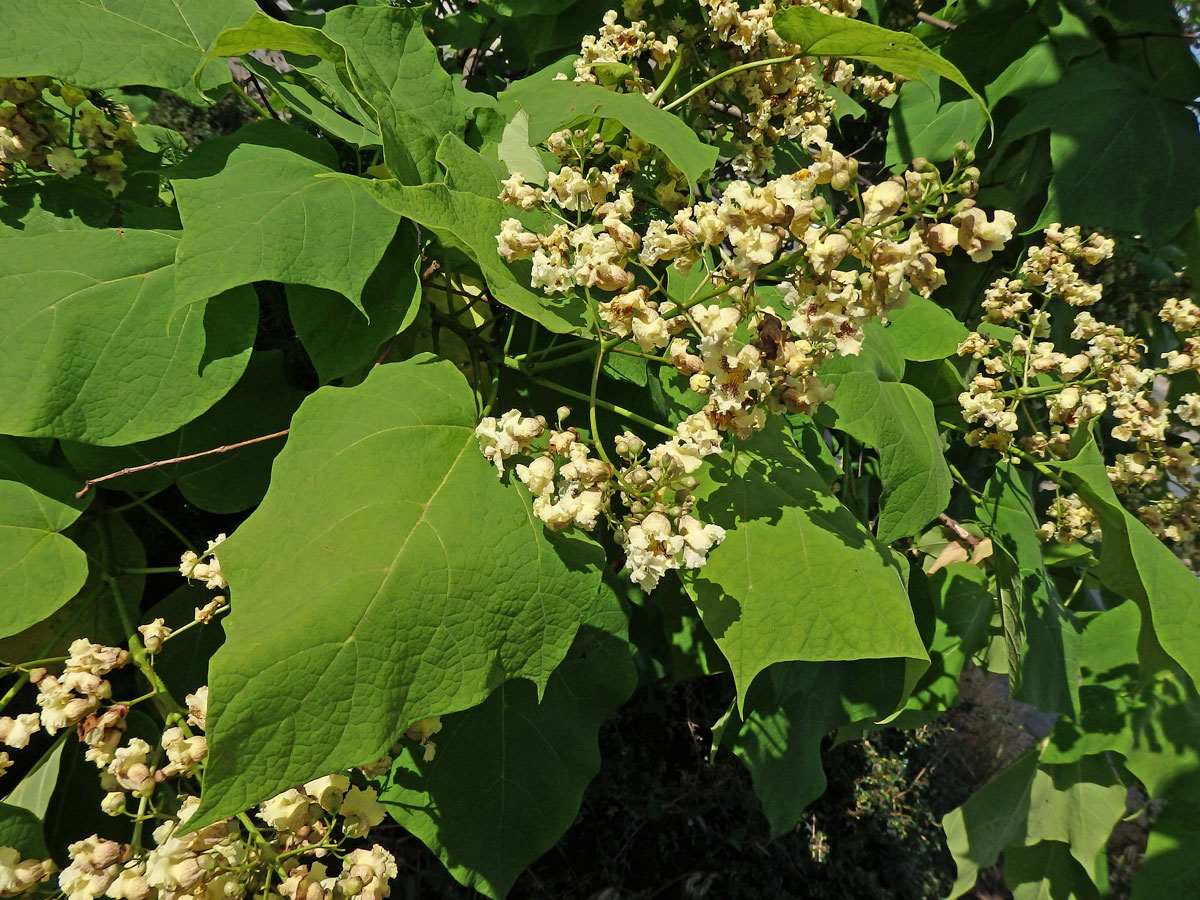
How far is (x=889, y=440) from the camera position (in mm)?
909

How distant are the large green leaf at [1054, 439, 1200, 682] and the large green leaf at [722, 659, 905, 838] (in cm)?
37

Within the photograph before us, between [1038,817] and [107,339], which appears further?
[1038,817]

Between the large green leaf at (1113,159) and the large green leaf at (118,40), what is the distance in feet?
4.98

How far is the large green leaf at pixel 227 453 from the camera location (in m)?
0.86

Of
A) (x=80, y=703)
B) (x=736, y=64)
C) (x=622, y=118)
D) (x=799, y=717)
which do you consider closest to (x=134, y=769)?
(x=80, y=703)

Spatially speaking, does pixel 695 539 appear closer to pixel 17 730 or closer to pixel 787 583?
pixel 787 583

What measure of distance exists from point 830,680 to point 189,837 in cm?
103

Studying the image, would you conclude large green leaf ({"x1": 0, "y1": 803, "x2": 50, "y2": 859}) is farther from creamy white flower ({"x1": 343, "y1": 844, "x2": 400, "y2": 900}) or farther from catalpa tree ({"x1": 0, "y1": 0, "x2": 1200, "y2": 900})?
creamy white flower ({"x1": 343, "y1": 844, "x2": 400, "y2": 900})

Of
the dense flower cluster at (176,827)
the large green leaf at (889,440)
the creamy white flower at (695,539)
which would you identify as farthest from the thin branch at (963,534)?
the dense flower cluster at (176,827)

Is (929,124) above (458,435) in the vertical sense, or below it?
above

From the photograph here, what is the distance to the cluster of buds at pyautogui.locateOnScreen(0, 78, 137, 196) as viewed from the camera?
0.79 m

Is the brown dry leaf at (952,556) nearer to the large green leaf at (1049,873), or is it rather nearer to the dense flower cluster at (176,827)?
the dense flower cluster at (176,827)

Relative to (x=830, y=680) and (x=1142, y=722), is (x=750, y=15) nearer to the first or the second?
(x=830, y=680)

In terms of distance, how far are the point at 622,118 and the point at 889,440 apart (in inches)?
19.9
